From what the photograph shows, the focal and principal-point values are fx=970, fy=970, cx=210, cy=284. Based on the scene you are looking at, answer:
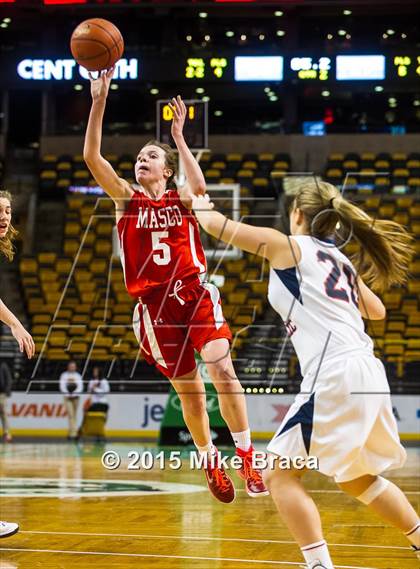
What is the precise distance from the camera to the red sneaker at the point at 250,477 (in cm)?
558

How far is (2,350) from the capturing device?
18.0m

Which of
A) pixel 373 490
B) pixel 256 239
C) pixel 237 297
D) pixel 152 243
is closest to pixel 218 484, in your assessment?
pixel 152 243

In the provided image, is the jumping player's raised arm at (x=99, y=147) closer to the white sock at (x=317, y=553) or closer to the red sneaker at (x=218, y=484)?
the red sneaker at (x=218, y=484)

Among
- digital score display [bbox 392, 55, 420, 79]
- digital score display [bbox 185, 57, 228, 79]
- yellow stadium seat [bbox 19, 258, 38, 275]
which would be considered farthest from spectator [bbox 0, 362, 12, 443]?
digital score display [bbox 392, 55, 420, 79]

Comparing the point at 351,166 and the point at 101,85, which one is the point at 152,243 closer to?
the point at 101,85

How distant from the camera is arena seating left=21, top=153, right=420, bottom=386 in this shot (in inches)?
681

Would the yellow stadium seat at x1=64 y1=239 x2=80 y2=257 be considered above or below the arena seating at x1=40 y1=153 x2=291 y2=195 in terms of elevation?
below

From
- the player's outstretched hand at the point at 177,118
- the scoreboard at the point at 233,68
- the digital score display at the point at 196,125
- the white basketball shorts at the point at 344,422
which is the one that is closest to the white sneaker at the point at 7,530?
the white basketball shorts at the point at 344,422

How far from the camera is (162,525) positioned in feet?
22.8

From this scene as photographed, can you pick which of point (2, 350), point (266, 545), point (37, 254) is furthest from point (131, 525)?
point (37, 254)

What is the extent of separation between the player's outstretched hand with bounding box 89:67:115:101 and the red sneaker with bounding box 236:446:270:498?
221 cm

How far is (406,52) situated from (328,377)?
11186mm

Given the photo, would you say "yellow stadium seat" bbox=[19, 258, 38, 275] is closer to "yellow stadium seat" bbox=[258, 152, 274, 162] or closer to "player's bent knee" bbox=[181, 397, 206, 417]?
"yellow stadium seat" bbox=[258, 152, 274, 162]

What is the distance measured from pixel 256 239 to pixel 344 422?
2.70 feet
